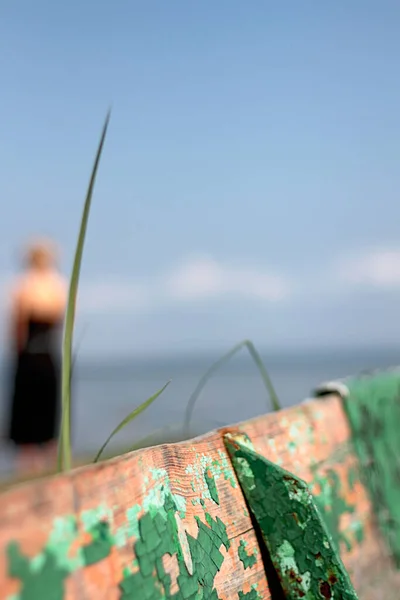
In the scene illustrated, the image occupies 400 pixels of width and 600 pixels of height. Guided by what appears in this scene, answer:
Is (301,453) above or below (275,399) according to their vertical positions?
below

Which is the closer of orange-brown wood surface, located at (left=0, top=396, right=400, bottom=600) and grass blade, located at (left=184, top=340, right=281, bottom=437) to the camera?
orange-brown wood surface, located at (left=0, top=396, right=400, bottom=600)

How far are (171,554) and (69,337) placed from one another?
36 cm

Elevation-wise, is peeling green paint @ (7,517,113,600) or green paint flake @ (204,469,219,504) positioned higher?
green paint flake @ (204,469,219,504)

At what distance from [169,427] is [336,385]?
0.46 m

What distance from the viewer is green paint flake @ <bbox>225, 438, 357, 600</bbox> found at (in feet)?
3.94

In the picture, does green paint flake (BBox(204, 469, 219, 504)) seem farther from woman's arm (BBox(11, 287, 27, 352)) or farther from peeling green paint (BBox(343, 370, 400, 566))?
woman's arm (BBox(11, 287, 27, 352))

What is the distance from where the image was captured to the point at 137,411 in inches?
49.9

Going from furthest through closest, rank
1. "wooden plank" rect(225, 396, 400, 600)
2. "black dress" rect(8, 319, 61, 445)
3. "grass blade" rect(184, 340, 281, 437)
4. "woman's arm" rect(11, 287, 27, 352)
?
"black dress" rect(8, 319, 61, 445) < "woman's arm" rect(11, 287, 27, 352) < "grass blade" rect(184, 340, 281, 437) < "wooden plank" rect(225, 396, 400, 600)

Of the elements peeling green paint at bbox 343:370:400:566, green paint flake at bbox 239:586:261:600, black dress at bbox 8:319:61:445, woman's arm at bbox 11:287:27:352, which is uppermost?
woman's arm at bbox 11:287:27:352

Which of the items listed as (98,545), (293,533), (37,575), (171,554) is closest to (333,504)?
(293,533)

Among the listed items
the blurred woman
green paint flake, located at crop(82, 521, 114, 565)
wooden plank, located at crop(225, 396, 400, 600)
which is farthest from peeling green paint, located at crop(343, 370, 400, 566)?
the blurred woman

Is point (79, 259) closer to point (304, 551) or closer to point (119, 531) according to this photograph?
point (119, 531)

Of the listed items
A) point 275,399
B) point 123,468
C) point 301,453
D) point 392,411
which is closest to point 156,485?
point 123,468

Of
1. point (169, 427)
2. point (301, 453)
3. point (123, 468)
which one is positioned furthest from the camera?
point (169, 427)
